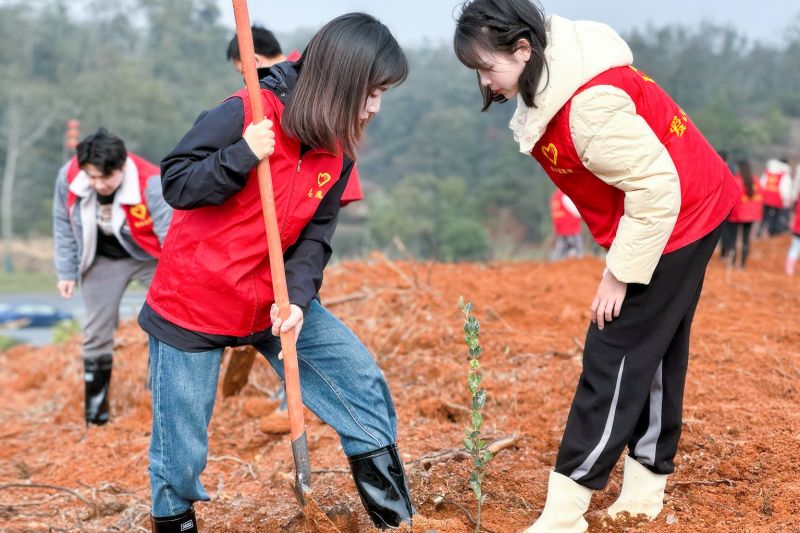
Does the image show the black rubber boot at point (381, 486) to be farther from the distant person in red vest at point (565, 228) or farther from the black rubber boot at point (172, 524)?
the distant person in red vest at point (565, 228)

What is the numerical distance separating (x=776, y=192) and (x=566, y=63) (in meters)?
13.4

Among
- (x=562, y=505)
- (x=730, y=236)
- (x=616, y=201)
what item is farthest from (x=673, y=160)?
(x=730, y=236)

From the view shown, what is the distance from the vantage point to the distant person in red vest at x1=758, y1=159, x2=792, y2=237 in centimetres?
1390

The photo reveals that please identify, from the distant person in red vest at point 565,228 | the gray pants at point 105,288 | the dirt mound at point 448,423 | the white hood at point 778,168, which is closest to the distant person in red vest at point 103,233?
the gray pants at point 105,288

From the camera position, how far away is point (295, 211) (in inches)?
97.1

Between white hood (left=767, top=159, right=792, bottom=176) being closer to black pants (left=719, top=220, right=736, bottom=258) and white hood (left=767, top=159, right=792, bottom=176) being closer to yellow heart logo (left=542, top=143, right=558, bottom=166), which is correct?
black pants (left=719, top=220, right=736, bottom=258)

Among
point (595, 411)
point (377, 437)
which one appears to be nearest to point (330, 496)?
point (377, 437)

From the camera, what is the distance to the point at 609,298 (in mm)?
2424

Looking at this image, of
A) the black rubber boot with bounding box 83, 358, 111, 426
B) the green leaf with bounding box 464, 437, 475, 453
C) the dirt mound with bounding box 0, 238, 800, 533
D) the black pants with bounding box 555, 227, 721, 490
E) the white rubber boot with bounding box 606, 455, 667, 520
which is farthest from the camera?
the black rubber boot with bounding box 83, 358, 111, 426

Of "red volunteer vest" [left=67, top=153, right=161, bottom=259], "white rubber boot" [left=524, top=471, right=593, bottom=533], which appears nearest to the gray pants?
"red volunteer vest" [left=67, top=153, right=161, bottom=259]

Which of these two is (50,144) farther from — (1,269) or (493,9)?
(493,9)

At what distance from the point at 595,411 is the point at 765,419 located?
133 centimetres

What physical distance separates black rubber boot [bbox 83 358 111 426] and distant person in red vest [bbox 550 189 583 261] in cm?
616

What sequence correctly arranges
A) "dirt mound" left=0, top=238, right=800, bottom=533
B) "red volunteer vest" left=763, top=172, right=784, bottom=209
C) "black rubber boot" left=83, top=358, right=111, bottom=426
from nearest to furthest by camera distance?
"dirt mound" left=0, top=238, right=800, bottom=533 → "black rubber boot" left=83, top=358, right=111, bottom=426 → "red volunteer vest" left=763, top=172, right=784, bottom=209
